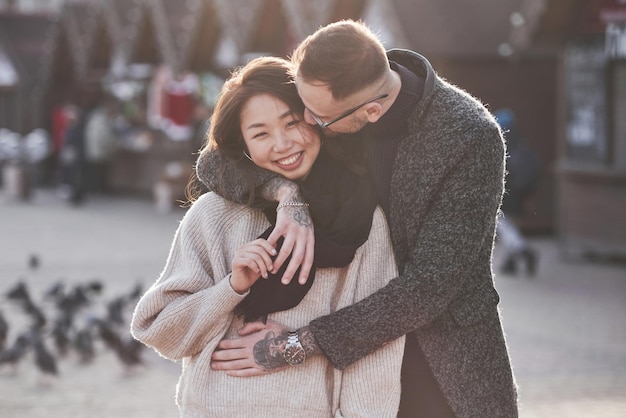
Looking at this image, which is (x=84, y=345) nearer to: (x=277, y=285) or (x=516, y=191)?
(x=277, y=285)

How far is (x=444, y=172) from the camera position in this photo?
9.42 ft

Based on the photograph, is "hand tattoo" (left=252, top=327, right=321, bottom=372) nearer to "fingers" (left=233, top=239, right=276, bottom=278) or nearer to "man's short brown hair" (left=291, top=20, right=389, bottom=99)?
"fingers" (left=233, top=239, right=276, bottom=278)

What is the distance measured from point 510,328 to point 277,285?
6641mm

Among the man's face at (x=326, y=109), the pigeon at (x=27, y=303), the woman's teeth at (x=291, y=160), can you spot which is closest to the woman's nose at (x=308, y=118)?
the man's face at (x=326, y=109)

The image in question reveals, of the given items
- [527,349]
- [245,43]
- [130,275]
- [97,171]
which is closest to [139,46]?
[97,171]

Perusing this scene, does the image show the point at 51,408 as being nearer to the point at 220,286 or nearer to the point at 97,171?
the point at 220,286

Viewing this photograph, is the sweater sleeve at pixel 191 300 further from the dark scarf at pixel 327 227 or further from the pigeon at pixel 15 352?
the pigeon at pixel 15 352

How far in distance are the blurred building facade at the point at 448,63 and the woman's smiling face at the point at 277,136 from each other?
10.6 meters

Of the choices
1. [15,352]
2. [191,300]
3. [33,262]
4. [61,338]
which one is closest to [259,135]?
[191,300]

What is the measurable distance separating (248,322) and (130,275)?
9726 mm

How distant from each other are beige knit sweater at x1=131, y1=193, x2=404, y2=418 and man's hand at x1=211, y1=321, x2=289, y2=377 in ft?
0.08

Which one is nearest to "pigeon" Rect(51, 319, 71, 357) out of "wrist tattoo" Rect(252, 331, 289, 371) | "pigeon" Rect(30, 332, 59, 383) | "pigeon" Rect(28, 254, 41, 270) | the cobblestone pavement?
the cobblestone pavement

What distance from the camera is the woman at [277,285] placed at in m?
2.90

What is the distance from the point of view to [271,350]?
114 inches
